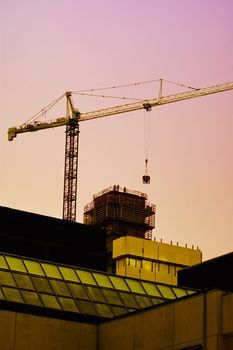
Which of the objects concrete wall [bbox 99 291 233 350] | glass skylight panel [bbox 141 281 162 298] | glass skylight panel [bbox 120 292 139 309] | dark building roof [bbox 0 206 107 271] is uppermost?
dark building roof [bbox 0 206 107 271]

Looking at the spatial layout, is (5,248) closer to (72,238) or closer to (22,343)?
(72,238)

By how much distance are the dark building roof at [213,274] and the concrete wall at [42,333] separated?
8.76 m

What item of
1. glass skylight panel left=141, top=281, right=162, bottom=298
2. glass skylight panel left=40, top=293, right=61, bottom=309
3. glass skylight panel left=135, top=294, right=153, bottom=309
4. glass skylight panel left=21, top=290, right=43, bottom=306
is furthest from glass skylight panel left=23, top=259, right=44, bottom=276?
glass skylight panel left=141, top=281, right=162, bottom=298

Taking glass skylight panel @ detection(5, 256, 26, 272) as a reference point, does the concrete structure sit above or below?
below

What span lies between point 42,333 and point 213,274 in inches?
511

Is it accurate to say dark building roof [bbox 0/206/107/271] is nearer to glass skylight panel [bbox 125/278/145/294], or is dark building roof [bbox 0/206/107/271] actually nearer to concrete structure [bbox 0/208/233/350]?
concrete structure [bbox 0/208/233/350]

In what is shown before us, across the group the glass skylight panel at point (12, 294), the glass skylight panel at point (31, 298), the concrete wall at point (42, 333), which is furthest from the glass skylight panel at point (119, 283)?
the concrete wall at point (42, 333)

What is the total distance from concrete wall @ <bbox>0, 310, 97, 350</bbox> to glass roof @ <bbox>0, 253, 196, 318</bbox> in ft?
10.7

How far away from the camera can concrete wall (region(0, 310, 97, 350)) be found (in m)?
62.1

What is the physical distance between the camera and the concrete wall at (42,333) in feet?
204

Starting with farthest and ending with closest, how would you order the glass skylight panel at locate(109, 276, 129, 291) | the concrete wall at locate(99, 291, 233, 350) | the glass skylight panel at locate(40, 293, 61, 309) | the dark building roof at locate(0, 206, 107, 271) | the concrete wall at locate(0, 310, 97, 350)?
the dark building roof at locate(0, 206, 107, 271)
the glass skylight panel at locate(109, 276, 129, 291)
the glass skylight panel at locate(40, 293, 61, 309)
the concrete wall at locate(0, 310, 97, 350)
the concrete wall at locate(99, 291, 233, 350)

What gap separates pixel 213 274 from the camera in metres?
69.3

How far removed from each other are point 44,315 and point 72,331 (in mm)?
2083

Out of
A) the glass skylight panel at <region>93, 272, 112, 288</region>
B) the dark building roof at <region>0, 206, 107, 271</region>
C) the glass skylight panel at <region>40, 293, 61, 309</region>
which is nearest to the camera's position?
the glass skylight panel at <region>40, 293, 61, 309</region>
